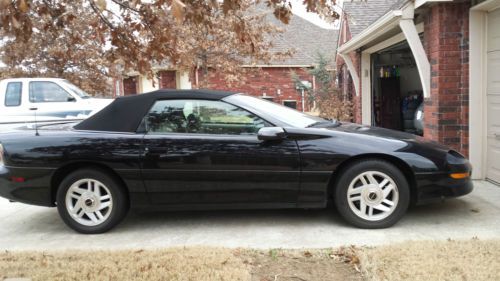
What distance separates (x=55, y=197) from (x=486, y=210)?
4600 mm

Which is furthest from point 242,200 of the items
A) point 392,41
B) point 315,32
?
point 315,32

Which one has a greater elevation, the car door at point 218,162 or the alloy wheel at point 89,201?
the car door at point 218,162

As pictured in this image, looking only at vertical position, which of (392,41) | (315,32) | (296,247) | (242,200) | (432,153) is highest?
(315,32)

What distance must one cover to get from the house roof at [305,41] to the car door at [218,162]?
19.6 m

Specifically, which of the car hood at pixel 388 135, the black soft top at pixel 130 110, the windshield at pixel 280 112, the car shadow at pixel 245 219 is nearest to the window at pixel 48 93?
the car shadow at pixel 245 219

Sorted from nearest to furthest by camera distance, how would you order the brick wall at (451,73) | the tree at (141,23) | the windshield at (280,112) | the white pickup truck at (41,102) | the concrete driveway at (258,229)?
the tree at (141,23), the concrete driveway at (258,229), the windshield at (280,112), the brick wall at (451,73), the white pickup truck at (41,102)

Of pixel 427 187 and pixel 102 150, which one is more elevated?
pixel 102 150

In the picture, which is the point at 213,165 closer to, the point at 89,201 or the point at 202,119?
the point at 202,119

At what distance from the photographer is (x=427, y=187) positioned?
4.57 meters

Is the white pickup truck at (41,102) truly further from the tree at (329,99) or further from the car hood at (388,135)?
the car hood at (388,135)

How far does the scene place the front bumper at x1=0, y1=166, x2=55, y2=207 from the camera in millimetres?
4742

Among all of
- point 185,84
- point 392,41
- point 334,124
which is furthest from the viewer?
point 185,84

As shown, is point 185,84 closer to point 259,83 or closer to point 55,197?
point 259,83

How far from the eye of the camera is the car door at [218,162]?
4.59 metres
